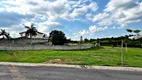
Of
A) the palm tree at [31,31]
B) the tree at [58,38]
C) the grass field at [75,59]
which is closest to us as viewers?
the grass field at [75,59]

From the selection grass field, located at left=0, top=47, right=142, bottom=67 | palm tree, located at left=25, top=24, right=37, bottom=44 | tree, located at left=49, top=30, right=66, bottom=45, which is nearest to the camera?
grass field, located at left=0, top=47, right=142, bottom=67

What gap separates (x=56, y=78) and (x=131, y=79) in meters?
3.64

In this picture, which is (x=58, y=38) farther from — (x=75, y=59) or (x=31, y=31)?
(x=75, y=59)

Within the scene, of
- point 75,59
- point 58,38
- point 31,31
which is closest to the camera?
point 75,59

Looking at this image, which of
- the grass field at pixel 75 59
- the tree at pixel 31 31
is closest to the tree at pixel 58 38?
the tree at pixel 31 31

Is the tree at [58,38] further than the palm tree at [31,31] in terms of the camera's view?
No

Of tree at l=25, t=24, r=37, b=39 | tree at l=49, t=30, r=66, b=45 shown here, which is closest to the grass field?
tree at l=49, t=30, r=66, b=45

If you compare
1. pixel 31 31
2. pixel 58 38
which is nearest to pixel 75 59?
Answer: pixel 58 38

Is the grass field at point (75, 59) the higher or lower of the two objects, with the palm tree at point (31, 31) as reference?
lower

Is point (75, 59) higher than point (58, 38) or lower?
lower

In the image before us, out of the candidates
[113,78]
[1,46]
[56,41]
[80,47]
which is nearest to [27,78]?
[113,78]

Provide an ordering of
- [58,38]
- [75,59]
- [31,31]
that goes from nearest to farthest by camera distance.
→ [75,59] < [58,38] < [31,31]

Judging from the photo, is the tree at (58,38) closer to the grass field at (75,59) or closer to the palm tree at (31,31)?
the palm tree at (31,31)

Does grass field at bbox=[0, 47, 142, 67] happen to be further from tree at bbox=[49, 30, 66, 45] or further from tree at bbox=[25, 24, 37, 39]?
tree at bbox=[25, 24, 37, 39]
